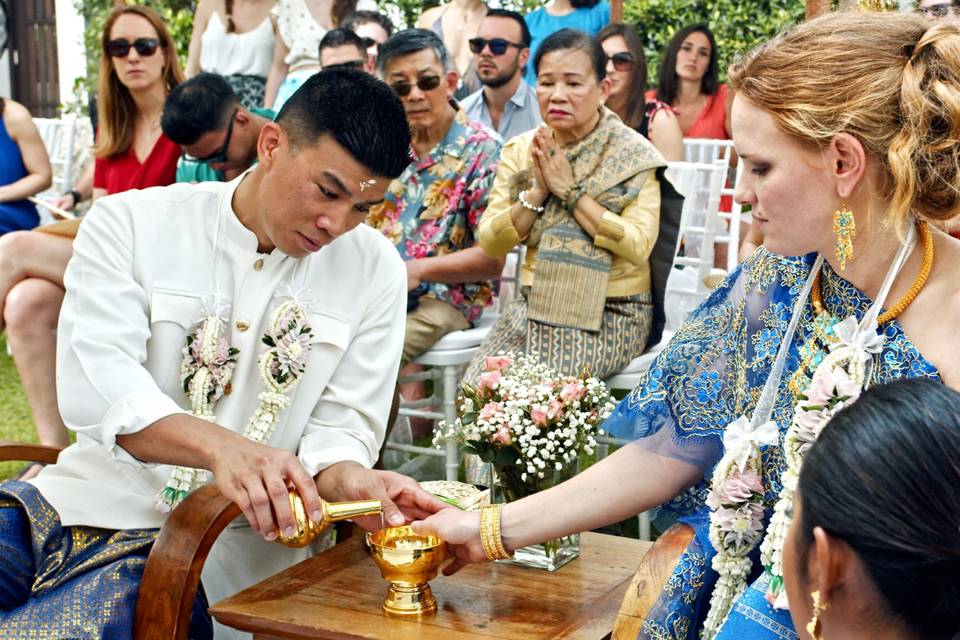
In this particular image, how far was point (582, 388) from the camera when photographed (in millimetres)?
3117

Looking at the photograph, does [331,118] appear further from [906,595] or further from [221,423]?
[906,595]

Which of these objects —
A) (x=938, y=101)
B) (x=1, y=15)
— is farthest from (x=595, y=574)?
(x=1, y=15)

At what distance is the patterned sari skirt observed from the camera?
457 cm

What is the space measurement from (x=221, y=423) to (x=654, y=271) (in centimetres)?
225

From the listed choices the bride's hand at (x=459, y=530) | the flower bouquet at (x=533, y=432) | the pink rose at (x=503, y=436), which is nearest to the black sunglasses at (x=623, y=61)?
the flower bouquet at (x=533, y=432)

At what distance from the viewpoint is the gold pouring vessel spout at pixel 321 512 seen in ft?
8.50

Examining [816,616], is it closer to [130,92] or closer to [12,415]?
[130,92]

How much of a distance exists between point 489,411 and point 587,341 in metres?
1.62

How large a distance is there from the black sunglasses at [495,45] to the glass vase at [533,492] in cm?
364

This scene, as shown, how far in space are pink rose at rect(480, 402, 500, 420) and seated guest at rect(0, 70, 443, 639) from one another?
0.28 m

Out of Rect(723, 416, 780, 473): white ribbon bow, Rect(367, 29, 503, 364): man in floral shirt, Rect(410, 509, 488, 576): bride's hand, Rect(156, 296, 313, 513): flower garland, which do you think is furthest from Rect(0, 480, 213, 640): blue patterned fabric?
Rect(367, 29, 503, 364): man in floral shirt

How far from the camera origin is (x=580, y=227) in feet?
15.2

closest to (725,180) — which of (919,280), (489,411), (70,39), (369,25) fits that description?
(369,25)

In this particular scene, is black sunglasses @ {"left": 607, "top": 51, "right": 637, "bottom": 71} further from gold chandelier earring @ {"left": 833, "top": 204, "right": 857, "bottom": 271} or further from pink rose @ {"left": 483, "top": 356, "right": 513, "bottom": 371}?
gold chandelier earring @ {"left": 833, "top": 204, "right": 857, "bottom": 271}
